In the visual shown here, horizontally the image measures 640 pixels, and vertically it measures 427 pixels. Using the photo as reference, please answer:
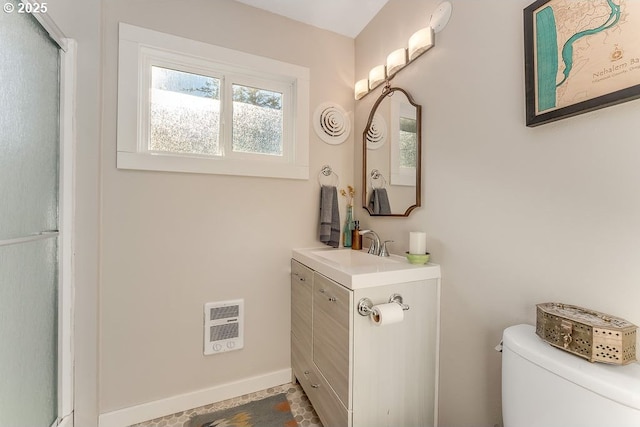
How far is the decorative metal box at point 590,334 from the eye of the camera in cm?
62

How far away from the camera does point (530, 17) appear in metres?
0.88

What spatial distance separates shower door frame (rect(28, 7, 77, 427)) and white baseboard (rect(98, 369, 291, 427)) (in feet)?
0.72

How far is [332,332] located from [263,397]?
2.70ft

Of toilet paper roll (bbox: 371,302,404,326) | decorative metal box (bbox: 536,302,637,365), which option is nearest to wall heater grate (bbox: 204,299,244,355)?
toilet paper roll (bbox: 371,302,404,326)

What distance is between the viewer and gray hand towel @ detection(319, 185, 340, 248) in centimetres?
176

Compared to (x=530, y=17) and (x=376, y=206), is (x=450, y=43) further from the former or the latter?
(x=376, y=206)

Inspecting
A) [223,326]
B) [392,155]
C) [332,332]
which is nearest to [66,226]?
[223,326]

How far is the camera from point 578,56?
30.4 inches

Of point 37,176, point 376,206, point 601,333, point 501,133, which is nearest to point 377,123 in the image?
point 376,206

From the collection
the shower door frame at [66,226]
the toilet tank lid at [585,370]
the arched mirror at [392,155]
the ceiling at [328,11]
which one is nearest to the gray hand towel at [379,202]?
the arched mirror at [392,155]

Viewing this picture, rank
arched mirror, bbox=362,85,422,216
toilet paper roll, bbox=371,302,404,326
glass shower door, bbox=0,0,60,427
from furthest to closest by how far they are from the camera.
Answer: arched mirror, bbox=362,85,422,216 < toilet paper roll, bbox=371,302,404,326 < glass shower door, bbox=0,0,60,427

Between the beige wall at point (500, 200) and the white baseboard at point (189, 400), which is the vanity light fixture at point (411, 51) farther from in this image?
the white baseboard at point (189, 400)

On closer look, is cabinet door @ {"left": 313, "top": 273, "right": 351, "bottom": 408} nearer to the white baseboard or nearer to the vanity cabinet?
the vanity cabinet

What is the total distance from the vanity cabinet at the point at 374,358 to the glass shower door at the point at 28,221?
113cm
